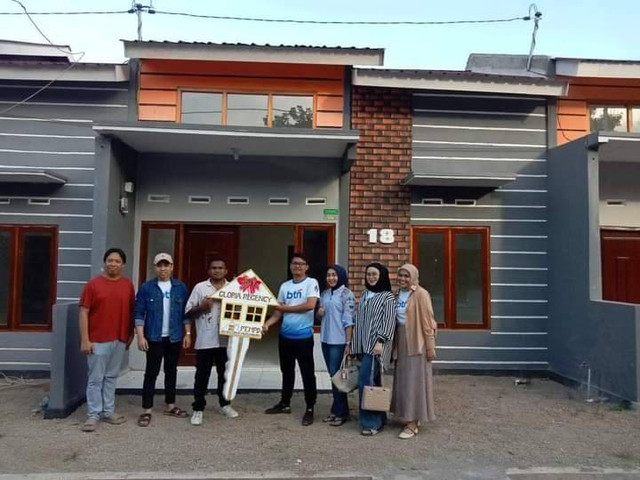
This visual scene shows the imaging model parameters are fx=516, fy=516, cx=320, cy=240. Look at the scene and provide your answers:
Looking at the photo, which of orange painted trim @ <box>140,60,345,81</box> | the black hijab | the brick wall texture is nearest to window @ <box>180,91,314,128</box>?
orange painted trim @ <box>140,60,345,81</box>

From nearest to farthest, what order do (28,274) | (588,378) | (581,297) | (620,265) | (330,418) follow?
1. (330,418)
2. (588,378)
3. (581,297)
4. (28,274)
5. (620,265)

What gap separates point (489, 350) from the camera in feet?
24.2

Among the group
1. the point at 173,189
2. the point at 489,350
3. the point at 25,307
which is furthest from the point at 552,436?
the point at 25,307

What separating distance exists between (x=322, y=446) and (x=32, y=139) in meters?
5.76

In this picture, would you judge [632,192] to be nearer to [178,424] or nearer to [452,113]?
[452,113]

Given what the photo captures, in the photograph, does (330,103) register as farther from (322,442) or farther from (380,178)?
(322,442)

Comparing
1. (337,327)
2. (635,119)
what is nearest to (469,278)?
(337,327)

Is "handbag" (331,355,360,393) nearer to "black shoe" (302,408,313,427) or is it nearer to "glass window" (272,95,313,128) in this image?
"black shoe" (302,408,313,427)

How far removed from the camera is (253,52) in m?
6.99

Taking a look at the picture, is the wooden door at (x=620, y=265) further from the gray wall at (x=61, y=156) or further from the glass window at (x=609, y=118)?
the gray wall at (x=61, y=156)

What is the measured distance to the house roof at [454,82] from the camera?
283 inches

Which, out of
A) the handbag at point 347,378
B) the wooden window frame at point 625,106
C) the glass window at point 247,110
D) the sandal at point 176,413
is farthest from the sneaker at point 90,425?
the wooden window frame at point 625,106

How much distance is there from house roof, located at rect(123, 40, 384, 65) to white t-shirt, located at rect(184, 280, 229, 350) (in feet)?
11.4

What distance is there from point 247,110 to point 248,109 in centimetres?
2
